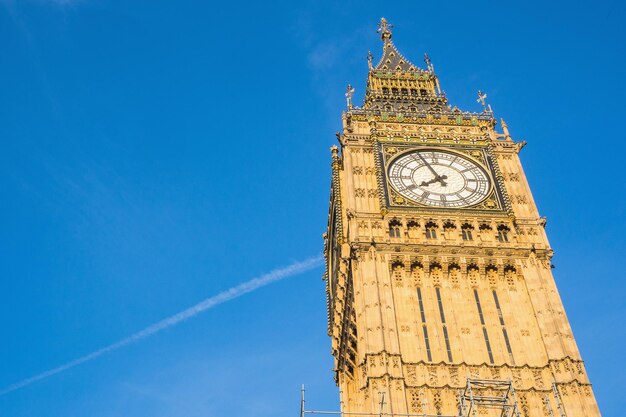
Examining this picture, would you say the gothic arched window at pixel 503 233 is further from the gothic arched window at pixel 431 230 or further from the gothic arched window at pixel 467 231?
the gothic arched window at pixel 431 230

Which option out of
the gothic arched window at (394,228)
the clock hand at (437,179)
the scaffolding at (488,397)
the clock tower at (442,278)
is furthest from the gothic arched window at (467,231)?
the scaffolding at (488,397)

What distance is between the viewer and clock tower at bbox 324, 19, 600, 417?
41406 mm

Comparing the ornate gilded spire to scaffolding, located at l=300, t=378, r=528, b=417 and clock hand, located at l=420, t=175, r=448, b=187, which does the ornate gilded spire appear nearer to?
clock hand, located at l=420, t=175, r=448, b=187

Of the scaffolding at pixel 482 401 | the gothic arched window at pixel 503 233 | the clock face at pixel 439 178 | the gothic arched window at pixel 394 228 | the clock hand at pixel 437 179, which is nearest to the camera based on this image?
the scaffolding at pixel 482 401

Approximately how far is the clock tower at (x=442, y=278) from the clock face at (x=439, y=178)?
0.09 m

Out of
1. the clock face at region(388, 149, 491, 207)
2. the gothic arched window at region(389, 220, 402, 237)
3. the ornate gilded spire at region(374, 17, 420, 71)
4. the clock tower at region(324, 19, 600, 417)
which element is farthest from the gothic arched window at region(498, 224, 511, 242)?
the ornate gilded spire at region(374, 17, 420, 71)

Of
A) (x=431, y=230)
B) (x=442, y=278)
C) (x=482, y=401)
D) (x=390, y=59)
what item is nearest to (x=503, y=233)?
(x=431, y=230)

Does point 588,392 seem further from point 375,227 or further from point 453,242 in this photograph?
point 375,227

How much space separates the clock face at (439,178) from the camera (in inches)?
2057

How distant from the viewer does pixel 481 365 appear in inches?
1676

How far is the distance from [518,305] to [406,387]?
29.1 feet

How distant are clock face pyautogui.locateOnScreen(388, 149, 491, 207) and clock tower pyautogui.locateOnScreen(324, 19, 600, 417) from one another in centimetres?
9

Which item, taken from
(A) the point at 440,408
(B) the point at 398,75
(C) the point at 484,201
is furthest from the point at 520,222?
(B) the point at 398,75

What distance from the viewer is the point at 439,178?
53.8 metres
